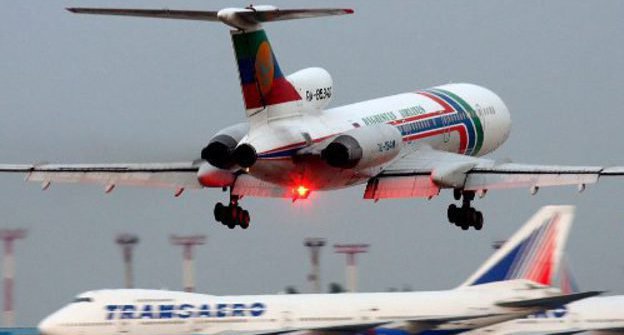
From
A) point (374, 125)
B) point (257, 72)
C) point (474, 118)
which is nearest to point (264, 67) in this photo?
point (257, 72)

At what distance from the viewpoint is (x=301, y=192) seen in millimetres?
83625

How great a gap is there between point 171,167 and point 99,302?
10112 mm

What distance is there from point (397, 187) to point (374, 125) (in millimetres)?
3501

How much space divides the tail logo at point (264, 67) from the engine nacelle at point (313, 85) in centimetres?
209

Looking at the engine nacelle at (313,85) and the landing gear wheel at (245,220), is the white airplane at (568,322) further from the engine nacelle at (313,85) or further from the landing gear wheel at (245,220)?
the engine nacelle at (313,85)

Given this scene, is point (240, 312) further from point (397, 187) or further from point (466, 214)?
point (466, 214)

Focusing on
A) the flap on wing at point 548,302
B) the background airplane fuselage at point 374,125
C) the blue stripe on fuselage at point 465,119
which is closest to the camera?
the flap on wing at point 548,302

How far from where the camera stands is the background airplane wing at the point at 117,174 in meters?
85.5

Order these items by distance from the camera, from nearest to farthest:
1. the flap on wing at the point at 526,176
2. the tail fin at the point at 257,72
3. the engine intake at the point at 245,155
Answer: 1. the engine intake at the point at 245,155
2. the tail fin at the point at 257,72
3. the flap on wing at the point at 526,176

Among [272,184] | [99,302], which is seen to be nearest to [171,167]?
[272,184]

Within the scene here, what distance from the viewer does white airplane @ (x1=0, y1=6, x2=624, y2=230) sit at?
3179 inches

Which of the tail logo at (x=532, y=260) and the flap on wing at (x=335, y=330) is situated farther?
the tail logo at (x=532, y=260)

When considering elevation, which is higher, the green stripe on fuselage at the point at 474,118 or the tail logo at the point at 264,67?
the green stripe on fuselage at the point at 474,118

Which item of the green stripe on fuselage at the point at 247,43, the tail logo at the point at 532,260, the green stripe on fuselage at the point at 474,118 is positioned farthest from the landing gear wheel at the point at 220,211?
the green stripe on fuselage at the point at 474,118
